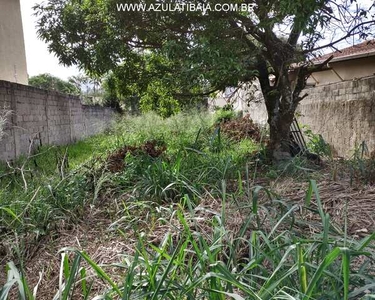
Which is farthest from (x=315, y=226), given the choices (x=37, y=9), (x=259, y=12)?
(x=37, y=9)

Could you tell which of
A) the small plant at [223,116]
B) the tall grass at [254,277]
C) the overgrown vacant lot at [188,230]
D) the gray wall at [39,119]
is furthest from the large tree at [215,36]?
the small plant at [223,116]

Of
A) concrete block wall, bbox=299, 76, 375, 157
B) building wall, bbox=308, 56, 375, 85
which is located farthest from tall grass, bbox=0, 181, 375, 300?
building wall, bbox=308, 56, 375, 85

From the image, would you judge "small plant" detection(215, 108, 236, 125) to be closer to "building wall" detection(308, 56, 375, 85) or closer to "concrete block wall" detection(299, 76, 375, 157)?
"building wall" detection(308, 56, 375, 85)

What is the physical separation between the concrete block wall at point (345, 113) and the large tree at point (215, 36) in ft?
3.60

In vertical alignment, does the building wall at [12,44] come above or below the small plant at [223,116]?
above

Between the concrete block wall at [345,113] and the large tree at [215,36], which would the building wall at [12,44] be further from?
the concrete block wall at [345,113]

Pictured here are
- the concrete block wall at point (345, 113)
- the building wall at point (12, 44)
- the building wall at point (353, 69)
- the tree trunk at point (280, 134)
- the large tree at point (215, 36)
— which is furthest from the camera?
the building wall at point (12, 44)

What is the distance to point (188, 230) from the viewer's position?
1768 millimetres

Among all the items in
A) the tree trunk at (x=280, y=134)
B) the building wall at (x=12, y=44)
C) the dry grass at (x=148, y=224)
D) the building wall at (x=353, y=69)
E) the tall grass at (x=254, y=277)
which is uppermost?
the building wall at (x=12, y=44)

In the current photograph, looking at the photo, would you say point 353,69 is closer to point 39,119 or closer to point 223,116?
point 223,116

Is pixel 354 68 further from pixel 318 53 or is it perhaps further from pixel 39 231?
pixel 39 231

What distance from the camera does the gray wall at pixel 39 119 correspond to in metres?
6.04

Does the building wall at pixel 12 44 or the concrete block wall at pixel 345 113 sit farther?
the building wall at pixel 12 44

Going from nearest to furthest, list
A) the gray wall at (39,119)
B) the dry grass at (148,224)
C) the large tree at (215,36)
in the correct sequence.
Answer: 1. the dry grass at (148,224)
2. the large tree at (215,36)
3. the gray wall at (39,119)
